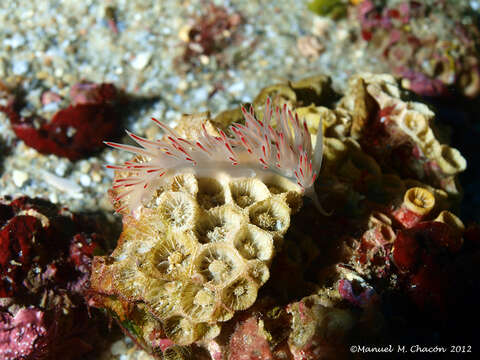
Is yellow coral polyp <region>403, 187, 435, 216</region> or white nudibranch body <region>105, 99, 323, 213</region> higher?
white nudibranch body <region>105, 99, 323, 213</region>

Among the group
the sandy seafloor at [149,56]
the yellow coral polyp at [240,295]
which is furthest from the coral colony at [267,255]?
the sandy seafloor at [149,56]

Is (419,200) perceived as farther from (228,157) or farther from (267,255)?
(228,157)

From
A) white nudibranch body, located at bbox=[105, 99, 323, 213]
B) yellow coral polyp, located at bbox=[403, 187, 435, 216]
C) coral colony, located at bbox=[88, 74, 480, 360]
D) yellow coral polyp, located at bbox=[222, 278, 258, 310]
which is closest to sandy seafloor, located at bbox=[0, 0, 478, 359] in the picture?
white nudibranch body, located at bbox=[105, 99, 323, 213]

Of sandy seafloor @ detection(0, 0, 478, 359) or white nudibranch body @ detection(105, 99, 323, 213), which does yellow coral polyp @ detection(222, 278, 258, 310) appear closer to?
white nudibranch body @ detection(105, 99, 323, 213)

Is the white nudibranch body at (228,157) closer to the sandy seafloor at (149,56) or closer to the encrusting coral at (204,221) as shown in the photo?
the encrusting coral at (204,221)

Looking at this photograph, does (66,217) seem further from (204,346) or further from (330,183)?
(330,183)

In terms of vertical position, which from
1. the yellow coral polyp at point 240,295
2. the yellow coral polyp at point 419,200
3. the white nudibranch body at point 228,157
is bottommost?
the yellow coral polyp at point 419,200

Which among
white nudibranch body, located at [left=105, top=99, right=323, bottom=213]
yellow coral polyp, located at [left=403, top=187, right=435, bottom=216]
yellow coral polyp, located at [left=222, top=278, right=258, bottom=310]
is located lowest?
yellow coral polyp, located at [left=403, top=187, right=435, bottom=216]
